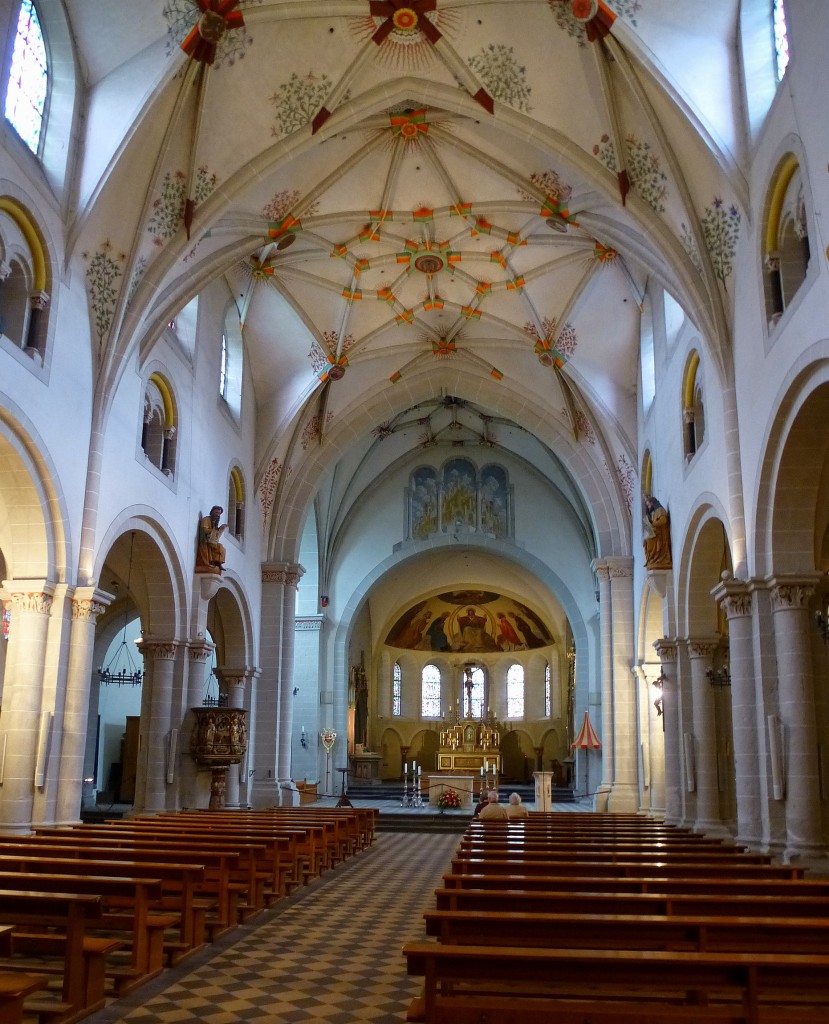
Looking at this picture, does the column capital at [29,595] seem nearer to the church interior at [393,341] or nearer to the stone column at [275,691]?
the church interior at [393,341]

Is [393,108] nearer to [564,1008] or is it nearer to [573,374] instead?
[573,374]

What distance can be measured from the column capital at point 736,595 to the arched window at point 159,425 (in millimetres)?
10052

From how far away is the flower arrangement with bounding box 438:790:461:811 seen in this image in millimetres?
26966

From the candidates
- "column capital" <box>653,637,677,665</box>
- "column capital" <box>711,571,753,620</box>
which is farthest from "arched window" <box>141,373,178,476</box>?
"column capital" <box>711,571,753,620</box>

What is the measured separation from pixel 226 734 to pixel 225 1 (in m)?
12.5

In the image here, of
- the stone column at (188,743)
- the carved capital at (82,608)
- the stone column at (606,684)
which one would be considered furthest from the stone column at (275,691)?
the carved capital at (82,608)

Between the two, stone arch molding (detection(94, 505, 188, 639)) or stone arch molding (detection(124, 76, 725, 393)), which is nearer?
stone arch molding (detection(124, 76, 725, 393))

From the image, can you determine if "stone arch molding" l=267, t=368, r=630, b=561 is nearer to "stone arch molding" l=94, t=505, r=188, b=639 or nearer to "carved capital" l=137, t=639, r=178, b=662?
"stone arch molding" l=94, t=505, r=188, b=639

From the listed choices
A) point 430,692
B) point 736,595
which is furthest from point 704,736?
point 430,692

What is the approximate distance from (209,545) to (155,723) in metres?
3.62

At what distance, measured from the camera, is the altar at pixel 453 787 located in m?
27.5

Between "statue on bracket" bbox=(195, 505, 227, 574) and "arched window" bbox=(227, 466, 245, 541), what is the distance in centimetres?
239

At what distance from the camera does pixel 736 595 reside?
13.2 m

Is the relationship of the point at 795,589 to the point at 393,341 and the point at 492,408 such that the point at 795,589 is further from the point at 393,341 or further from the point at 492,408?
the point at 492,408
